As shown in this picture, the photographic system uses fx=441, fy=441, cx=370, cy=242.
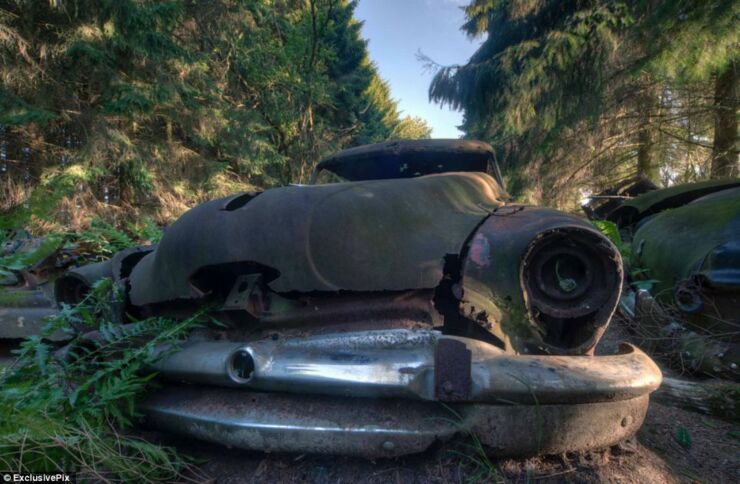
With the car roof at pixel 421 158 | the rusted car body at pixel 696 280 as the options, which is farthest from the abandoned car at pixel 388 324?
the rusted car body at pixel 696 280

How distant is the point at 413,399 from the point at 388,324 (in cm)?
37

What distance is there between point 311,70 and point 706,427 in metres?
15.2

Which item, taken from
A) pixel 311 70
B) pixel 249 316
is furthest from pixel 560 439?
pixel 311 70

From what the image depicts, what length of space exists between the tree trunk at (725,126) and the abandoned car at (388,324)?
29.7 feet

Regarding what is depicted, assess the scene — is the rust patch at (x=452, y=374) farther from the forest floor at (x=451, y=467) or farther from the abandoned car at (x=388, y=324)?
the forest floor at (x=451, y=467)

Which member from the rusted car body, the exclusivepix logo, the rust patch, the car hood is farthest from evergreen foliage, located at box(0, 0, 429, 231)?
the rusted car body

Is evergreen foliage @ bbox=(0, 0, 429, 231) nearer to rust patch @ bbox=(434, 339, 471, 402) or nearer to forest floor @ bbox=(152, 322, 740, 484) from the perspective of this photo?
forest floor @ bbox=(152, 322, 740, 484)

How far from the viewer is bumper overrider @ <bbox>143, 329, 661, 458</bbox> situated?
1485 millimetres

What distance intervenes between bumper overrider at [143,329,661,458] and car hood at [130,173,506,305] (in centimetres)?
29

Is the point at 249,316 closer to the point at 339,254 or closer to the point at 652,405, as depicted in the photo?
the point at 339,254

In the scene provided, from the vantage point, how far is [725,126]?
899 cm

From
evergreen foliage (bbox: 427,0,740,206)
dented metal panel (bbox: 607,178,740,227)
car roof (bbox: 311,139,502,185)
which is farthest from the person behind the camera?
evergreen foliage (bbox: 427,0,740,206)

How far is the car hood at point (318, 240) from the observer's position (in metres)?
1.80

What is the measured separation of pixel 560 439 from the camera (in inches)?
60.6
